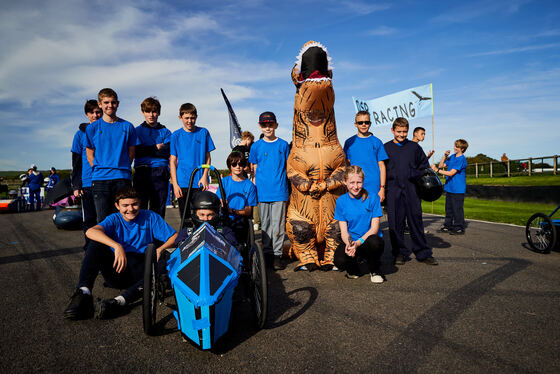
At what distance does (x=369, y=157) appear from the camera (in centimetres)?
461

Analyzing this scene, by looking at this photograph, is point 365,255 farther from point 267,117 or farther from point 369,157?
point 267,117

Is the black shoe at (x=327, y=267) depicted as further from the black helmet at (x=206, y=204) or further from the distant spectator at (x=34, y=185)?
the distant spectator at (x=34, y=185)

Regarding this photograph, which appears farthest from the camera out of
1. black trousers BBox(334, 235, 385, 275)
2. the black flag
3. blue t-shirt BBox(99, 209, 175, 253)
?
the black flag

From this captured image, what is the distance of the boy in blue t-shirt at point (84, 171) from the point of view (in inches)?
169

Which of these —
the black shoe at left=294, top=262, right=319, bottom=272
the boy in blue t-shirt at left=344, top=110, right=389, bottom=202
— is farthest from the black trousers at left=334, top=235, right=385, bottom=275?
the boy in blue t-shirt at left=344, top=110, right=389, bottom=202

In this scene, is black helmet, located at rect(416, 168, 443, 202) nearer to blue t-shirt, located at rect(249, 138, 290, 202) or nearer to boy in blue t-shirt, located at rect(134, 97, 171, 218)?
blue t-shirt, located at rect(249, 138, 290, 202)

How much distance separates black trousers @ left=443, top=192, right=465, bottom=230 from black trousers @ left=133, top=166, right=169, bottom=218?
547cm

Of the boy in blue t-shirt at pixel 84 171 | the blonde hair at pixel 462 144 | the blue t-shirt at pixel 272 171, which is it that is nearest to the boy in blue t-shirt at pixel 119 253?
the boy in blue t-shirt at pixel 84 171

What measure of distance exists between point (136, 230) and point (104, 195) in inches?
30.8

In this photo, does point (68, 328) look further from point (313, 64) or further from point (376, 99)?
point (376, 99)

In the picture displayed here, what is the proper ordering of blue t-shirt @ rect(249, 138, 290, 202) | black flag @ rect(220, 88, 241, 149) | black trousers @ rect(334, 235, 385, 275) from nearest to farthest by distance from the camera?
black trousers @ rect(334, 235, 385, 275) < blue t-shirt @ rect(249, 138, 290, 202) < black flag @ rect(220, 88, 241, 149)

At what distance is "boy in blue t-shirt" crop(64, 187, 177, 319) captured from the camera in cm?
290

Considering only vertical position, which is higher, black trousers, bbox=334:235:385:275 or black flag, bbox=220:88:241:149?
black flag, bbox=220:88:241:149

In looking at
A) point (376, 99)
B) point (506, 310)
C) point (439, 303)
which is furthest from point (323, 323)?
point (376, 99)
